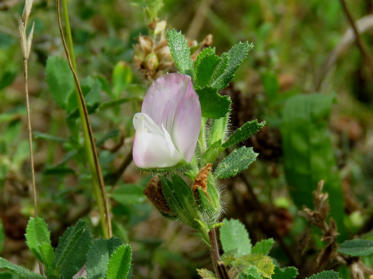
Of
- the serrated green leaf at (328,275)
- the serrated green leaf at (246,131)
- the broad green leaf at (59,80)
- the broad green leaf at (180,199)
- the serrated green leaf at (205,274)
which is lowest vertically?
the serrated green leaf at (328,275)

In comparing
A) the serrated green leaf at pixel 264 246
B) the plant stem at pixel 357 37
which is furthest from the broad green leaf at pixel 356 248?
the plant stem at pixel 357 37

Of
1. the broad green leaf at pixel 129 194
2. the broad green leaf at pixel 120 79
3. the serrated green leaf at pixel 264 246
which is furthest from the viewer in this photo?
the broad green leaf at pixel 120 79

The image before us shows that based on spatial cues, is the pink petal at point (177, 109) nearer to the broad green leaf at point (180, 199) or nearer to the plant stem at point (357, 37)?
the broad green leaf at point (180, 199)

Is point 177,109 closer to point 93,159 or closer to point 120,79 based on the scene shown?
point 93,159

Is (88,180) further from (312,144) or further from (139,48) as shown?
(312,144)

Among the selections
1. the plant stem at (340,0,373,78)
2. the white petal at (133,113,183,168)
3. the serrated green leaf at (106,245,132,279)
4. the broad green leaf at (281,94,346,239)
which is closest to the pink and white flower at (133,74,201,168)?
the white petal at (133,113,183,168)

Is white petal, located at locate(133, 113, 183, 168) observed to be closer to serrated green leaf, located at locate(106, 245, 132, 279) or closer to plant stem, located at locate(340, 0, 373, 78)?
serrated green leaf, located at locate(106, 245, 132, 279)

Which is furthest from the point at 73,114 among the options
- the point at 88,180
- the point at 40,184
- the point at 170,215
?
the point at 40,184
